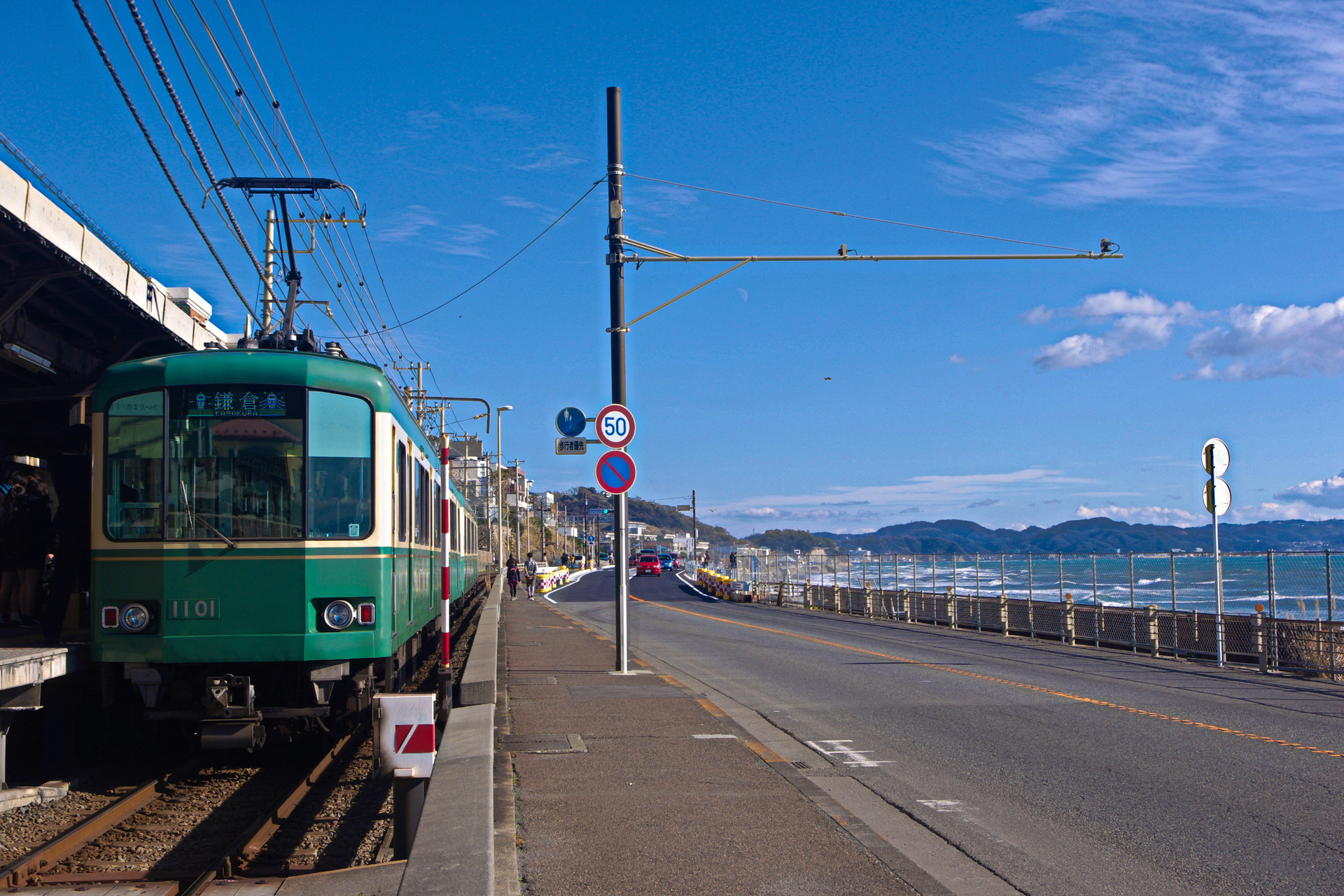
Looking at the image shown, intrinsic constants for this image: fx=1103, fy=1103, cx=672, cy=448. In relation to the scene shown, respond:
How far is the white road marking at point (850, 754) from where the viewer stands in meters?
A: 8.99

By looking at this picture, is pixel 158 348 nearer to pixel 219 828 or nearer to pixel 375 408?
pixel 375 408

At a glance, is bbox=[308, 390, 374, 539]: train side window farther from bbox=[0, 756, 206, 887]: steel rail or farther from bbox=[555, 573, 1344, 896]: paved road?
bbox=[555, 573, 1344, 896]: paved road

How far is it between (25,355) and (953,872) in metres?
13.5

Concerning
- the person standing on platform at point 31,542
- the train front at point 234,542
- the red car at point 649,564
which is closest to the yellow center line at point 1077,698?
the train front at point 234,542

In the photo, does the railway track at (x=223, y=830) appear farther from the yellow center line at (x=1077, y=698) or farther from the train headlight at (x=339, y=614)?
the yellow center line at (x=1077, y=698)

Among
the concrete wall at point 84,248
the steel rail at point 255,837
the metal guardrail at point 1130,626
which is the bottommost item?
the metal guardrail at point 1130,626

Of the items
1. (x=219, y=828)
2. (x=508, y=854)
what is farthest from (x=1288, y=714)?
(x=219, y=828)

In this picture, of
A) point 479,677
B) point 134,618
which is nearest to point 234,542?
point 134,618

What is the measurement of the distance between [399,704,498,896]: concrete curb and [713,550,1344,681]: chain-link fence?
1443cm

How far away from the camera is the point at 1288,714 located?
481 inches

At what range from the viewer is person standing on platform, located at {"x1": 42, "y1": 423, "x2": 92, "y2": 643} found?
8.85 metres

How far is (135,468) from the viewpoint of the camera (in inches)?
334

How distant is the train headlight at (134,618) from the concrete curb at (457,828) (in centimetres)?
242

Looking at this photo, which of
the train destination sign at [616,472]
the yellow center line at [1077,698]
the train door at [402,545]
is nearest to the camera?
the train door at [402,545]
